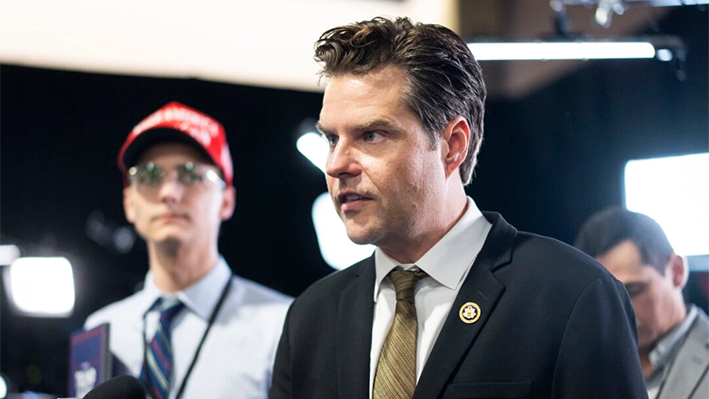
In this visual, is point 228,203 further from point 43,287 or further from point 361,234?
point 361,234

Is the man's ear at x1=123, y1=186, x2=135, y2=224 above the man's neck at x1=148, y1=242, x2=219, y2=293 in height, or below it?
above

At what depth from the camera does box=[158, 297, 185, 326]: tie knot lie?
2633 millimetres

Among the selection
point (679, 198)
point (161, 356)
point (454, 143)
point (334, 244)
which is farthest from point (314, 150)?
point (679, 198)

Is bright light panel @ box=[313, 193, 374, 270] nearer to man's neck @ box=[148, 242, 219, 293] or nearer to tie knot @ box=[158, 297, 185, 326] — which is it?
Answer: man's neck @ box=[148, 242, 219, 293]

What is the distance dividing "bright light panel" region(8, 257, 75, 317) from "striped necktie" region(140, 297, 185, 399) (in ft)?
1.25

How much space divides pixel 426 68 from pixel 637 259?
44.9 inches

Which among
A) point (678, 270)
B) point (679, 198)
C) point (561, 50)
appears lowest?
point (678, 270)

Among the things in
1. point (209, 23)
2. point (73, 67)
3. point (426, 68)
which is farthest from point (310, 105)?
point (426, 68)

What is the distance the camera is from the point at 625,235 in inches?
94.2

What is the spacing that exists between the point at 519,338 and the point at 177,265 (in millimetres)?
1548

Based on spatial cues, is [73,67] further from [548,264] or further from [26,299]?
[548,264]

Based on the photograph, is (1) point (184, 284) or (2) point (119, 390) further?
(1) point (184, 284)

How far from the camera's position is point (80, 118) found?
9.07ft

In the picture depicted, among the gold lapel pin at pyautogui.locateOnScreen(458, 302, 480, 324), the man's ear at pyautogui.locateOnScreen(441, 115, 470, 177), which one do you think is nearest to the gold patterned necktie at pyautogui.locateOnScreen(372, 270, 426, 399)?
the gold lapel pin at pyautogui.locateOnScreen(458, 302, 480, 324)
